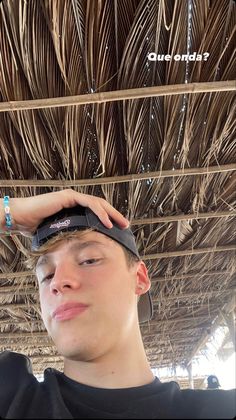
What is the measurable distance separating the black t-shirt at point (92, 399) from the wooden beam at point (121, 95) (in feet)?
2.66

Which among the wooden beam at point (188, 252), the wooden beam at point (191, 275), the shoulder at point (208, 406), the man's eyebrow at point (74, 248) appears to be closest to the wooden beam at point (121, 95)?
the man's eyebrow at point (74, 248)

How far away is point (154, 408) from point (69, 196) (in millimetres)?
586

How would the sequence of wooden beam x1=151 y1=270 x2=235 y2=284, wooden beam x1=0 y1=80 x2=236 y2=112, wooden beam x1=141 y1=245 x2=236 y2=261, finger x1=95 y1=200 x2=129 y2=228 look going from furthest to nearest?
1. wooden beam x1=151 y1=270 x2=235 y2=284
2. wooden beam x1=141 y1=245 x2=236 y2=261
3. wooden beam x1=0 y1=80 x2=236 y2=112
4. finger x1=95 y1=200 x2=129 y2=228

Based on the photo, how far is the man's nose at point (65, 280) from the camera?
0.62 metres

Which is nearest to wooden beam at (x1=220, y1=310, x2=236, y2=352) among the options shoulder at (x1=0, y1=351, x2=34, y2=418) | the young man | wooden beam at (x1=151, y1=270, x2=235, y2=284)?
wooden beam at (x1=151, y1=270, x2=235, y2=284)

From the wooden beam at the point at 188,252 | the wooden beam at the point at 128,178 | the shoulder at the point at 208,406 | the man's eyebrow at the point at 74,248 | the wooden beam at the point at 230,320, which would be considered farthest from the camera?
the wooden beam at the point at 230,320

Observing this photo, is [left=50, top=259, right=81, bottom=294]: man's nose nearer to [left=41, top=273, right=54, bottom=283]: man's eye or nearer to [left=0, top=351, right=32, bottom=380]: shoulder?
[left=41, top=273, right=54, bottom=283]: man's eye

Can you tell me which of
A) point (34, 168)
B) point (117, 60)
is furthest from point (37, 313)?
point (117, 60)

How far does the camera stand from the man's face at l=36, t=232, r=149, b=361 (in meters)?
0.57

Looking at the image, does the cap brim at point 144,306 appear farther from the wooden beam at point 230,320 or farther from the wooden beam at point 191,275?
the wooden beam at point 230,320

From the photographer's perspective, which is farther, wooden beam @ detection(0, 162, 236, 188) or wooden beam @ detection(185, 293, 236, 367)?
wooden beam @ detection(185, 293, 236, 367)

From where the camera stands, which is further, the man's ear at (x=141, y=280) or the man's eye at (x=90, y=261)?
the man's ear at (x=141, y=280)

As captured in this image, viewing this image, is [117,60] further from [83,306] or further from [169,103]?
[83,306]

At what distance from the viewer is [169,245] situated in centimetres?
240
